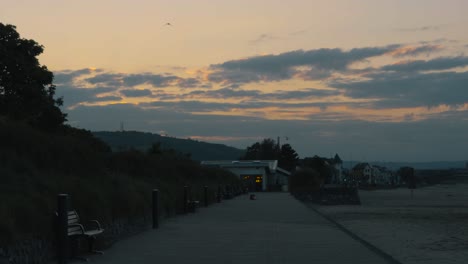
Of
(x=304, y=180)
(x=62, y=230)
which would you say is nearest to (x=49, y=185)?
(x=62, y=230)

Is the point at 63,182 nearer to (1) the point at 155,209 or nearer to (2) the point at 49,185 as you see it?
(2) the point at 49,185

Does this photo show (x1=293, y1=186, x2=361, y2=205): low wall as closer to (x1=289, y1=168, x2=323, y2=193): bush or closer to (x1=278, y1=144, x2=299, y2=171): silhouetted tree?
(x1=289, y1=168, x2=323, y2=193): bush

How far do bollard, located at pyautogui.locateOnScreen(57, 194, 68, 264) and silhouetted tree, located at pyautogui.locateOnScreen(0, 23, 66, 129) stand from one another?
24.9 meters

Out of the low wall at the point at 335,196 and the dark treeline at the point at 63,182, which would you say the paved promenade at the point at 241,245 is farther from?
the low wall at the point at 335,196

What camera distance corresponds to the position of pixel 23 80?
1516 inches

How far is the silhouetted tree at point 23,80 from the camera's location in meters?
37.9

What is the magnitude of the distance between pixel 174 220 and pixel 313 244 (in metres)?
9.56

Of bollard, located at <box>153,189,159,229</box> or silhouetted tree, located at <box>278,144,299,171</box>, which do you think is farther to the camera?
silhouetted tree, located at <box>278,144,299,171</box>

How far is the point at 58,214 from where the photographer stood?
12578 mm

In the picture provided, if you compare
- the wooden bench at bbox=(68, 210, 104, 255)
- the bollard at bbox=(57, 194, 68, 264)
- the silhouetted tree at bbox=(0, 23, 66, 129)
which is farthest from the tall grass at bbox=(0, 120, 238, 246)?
the silhouetted tree at bbox=(0, 23, 66, 129)

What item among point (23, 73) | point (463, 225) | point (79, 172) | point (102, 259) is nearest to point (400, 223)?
point (463, 225)

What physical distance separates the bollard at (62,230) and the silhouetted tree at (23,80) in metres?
24.9

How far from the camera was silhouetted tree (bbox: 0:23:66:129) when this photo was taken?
37.9 meters

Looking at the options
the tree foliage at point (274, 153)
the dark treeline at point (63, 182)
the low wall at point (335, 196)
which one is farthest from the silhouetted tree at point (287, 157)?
the dark treeline at point (63, 182)
